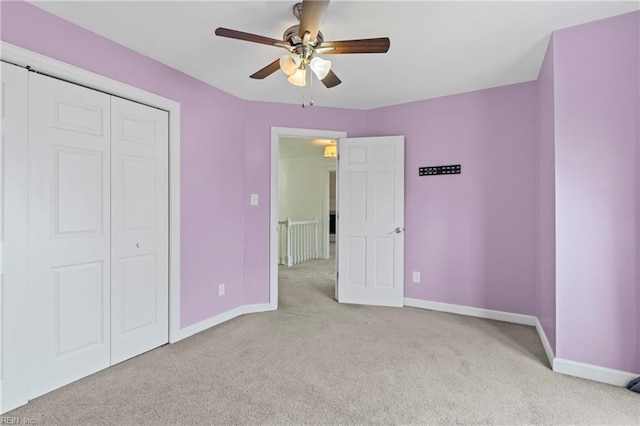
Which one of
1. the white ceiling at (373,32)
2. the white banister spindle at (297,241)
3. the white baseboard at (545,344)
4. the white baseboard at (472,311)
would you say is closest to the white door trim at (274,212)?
the white ceiling at (373,32)

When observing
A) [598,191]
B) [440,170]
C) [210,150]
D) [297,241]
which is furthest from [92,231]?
[297,241]

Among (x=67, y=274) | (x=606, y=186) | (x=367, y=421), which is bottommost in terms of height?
(x=367, y=421)

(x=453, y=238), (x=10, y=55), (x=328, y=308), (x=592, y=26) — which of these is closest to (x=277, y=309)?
(x=328, y=308)

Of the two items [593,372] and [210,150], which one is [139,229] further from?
[593,372]

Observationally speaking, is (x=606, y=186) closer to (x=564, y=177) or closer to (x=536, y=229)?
(x=564, y=177)

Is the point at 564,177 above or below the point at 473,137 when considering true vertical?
A: below

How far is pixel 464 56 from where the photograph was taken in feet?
8.67

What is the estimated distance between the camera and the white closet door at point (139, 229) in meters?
2.45

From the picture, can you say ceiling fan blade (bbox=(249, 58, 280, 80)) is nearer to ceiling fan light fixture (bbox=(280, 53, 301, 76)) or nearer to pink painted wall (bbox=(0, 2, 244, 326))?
ceiling fan light fixture (bbox=(280, 53, 301, 76))

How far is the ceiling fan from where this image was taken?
1.75 metres

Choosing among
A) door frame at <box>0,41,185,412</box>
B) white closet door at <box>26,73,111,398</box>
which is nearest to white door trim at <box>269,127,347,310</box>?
→ door frame at <box>0,41,185,412</box>

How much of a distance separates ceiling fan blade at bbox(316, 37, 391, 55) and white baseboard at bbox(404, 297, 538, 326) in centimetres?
278

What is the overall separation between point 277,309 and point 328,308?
1.86 feet

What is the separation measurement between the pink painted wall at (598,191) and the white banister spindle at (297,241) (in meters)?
4.82
